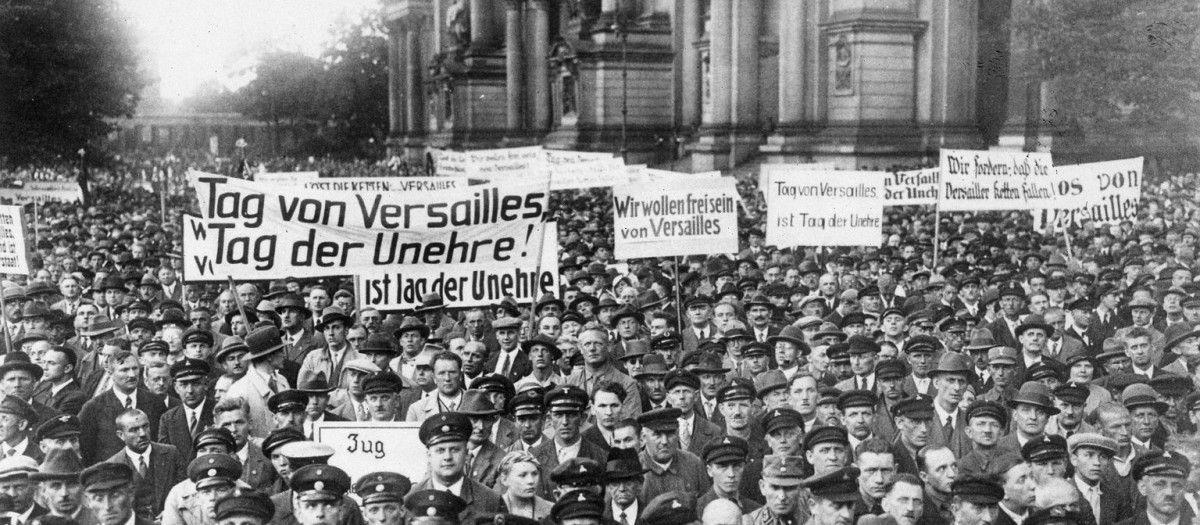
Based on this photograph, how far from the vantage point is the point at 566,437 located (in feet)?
30.5

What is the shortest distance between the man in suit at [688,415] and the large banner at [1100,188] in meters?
10.0

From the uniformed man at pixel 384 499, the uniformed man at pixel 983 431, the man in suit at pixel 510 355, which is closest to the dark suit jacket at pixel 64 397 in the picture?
the man in suit at pixel 510 355

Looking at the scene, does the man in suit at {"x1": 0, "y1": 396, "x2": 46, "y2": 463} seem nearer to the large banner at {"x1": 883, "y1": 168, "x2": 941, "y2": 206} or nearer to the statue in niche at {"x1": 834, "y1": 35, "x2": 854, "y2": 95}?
the large banner at {"x1": 883, "y1": 168, "x2": 941, "y2": 206}

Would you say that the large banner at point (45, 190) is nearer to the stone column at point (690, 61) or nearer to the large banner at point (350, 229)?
the large banner at point (350, 229)

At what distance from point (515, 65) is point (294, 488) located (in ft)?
170

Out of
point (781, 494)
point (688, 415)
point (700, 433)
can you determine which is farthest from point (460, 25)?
point (781, 494)

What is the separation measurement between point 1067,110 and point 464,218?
22230mm

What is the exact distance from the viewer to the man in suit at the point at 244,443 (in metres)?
8.95

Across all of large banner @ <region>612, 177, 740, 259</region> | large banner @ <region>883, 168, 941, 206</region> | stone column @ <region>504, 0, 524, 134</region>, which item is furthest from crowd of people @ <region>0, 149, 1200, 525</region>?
stone column @ <region>504, 0, 524, 134</region>

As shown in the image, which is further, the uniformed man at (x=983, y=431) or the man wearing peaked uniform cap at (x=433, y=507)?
the uniformed man at (x=983, y=431)

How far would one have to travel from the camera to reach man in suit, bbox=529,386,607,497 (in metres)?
9.27

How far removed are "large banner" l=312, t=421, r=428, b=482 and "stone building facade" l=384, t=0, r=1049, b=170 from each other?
84.9ft

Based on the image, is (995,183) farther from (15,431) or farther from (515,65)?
(515,65)

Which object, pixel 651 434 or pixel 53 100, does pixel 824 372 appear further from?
pixel 53 100
